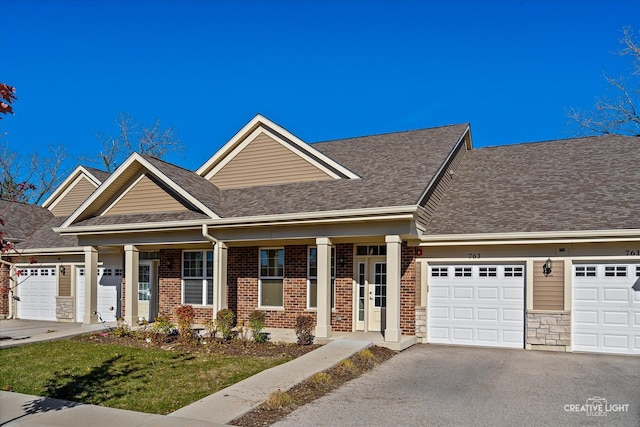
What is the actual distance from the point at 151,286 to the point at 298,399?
427 inches

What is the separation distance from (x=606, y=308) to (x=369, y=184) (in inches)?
244

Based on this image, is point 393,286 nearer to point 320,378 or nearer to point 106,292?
point 320,378

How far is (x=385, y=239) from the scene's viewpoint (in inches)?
492

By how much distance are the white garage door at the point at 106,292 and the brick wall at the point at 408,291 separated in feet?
33.4

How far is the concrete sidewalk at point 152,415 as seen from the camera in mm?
6762

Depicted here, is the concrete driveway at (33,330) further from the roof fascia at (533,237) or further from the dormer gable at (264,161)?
the roof fascia at (533,237)

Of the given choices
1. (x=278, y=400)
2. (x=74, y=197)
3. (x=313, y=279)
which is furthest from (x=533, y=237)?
(x=74, y=197)

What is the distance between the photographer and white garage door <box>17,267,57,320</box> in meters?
19.0

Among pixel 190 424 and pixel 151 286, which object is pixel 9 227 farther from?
pixel 190 424

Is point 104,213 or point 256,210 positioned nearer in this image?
point 256,210

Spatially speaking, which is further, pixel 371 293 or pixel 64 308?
pixel 64 308

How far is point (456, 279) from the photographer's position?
517 inches

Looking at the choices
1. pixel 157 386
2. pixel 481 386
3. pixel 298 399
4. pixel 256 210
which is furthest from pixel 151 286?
pixel 481 386

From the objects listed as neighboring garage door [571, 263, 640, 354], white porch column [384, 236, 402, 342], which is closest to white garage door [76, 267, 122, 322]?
white porch column [384, 236, 402, 342]
